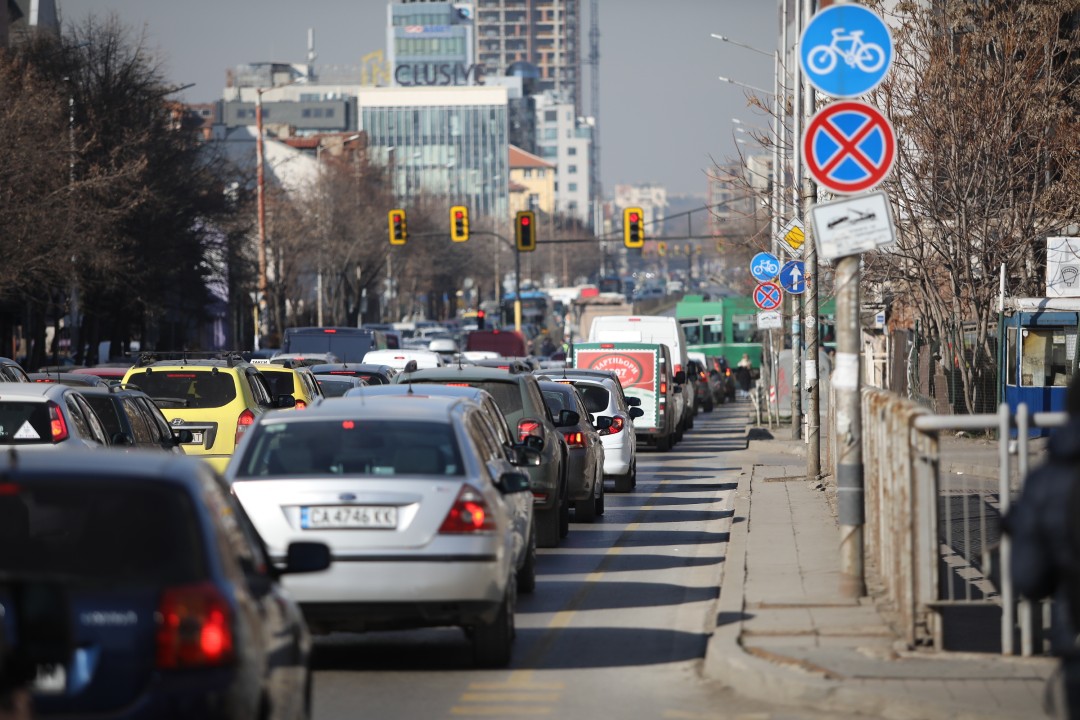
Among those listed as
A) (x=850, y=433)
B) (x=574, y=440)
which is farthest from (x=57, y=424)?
(x=850, y=433)

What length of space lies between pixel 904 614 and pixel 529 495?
3408 mm

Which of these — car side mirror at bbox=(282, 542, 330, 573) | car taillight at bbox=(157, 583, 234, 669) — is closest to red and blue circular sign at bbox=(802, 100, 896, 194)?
car side mirror at bbox=(282, 542, 330, 573)

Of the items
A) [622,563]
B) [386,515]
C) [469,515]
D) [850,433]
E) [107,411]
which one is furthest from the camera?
[107,411]

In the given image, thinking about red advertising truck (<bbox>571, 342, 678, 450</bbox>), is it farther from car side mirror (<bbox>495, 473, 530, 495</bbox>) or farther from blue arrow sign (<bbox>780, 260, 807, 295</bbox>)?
car side mirror (<bbox>495, 473, 530, 495</bbox>)

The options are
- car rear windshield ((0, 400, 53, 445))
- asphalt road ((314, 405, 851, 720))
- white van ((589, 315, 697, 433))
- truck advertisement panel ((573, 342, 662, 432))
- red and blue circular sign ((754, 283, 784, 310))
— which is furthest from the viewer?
white van ((589, 315, 697, 433))

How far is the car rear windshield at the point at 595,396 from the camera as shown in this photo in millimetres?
25141

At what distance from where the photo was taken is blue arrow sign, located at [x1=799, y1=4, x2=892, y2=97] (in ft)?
39.8

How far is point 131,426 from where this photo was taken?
55.3 feet

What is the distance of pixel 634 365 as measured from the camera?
35906 millimetres

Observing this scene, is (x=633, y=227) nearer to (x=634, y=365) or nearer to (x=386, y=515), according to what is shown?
(x=634, y=365)

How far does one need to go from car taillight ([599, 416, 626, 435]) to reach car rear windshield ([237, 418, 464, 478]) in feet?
43.5

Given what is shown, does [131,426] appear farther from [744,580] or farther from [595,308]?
[595,308]

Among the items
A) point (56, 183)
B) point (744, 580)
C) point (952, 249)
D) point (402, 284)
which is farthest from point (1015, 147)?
point (402, 284)

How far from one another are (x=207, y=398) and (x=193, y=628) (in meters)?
15.1
